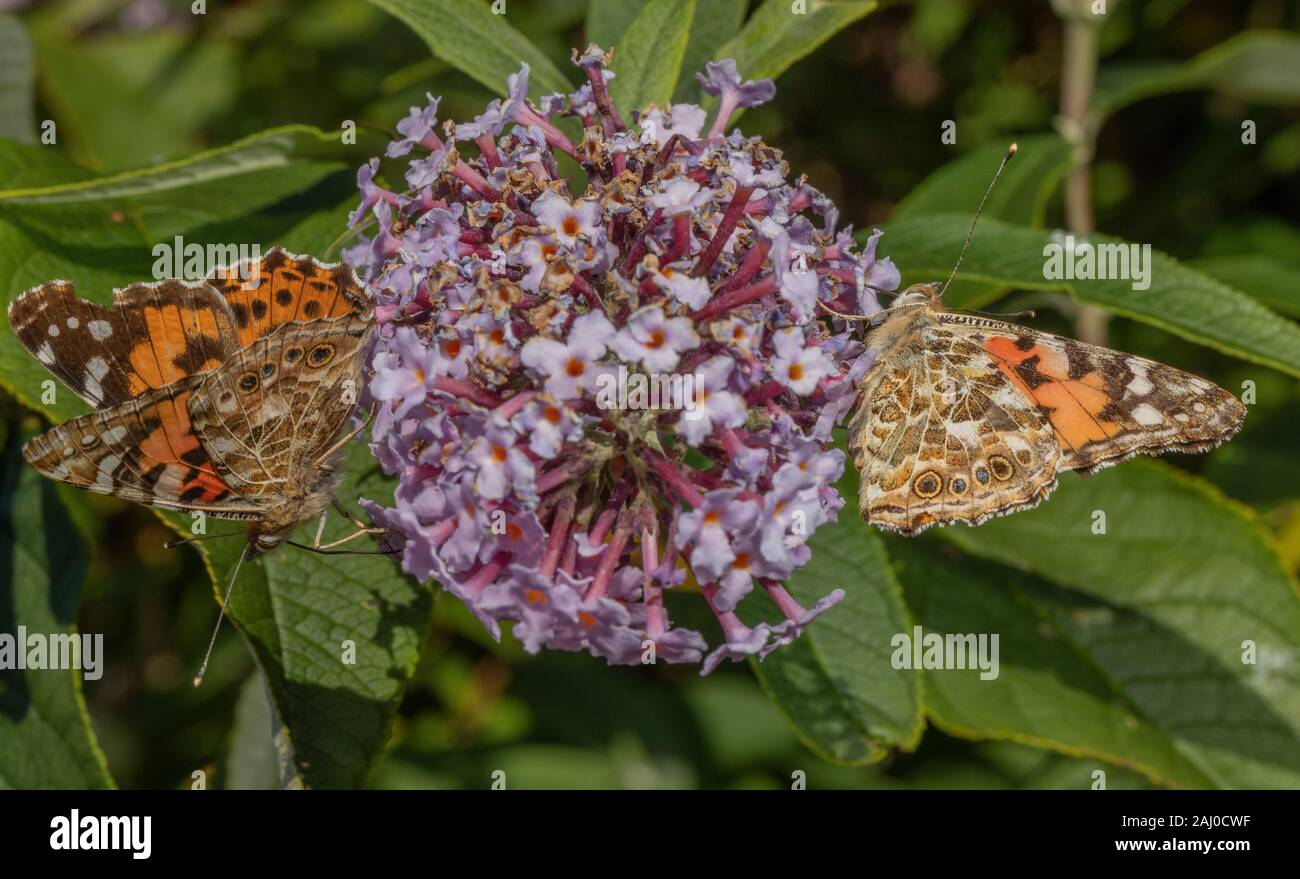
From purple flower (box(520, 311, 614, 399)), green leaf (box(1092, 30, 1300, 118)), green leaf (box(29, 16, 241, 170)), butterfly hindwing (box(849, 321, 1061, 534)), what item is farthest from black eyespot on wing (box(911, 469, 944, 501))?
green leaf (box(29, 16, 241, 170))

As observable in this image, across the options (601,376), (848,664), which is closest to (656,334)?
(601,376)

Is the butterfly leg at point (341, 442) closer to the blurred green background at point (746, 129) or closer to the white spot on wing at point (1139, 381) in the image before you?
the blurred green background at point (746, 129)

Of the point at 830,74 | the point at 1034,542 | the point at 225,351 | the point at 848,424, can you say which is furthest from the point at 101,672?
the point at 830,74

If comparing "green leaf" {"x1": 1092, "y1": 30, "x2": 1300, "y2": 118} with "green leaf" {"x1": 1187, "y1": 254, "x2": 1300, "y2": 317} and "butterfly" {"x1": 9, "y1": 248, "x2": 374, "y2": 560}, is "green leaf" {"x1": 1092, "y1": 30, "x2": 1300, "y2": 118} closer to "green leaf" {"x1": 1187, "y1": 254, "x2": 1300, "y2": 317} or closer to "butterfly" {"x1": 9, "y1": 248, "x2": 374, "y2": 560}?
"green leaf" {"x1": 1187, "y1": 254, "x2": 1300, "y2": 317}

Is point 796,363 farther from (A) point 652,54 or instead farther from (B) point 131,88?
(B) point 131,88

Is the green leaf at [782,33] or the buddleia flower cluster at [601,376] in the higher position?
the green leaf at [782,33]

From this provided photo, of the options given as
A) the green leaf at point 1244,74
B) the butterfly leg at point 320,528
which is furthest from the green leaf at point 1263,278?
the butterfly leg at point 320,528
